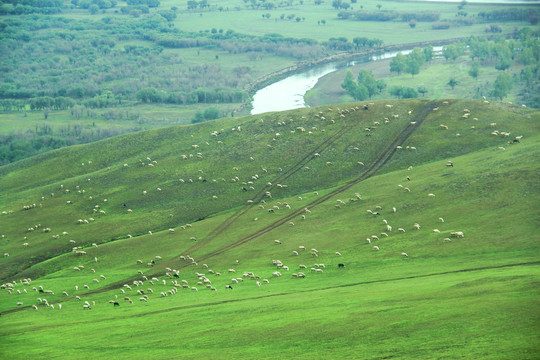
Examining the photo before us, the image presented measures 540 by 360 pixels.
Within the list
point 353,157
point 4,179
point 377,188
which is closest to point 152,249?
point 377,188

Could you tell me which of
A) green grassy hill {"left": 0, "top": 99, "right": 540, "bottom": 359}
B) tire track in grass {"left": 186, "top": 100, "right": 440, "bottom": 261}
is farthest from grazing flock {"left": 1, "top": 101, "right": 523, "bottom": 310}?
tire track in grass {"left": 186, "top": 100, "right": 440, "bottom": 261}

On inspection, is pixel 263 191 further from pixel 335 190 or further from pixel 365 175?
pixel 365 175

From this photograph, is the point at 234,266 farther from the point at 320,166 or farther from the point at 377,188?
the point at 320,166

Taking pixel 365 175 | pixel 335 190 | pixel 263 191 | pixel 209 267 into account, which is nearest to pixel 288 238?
pixel 209 267

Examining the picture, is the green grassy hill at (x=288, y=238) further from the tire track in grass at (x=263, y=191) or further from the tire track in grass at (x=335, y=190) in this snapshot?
the tire track in grass at (x=335, y=190)

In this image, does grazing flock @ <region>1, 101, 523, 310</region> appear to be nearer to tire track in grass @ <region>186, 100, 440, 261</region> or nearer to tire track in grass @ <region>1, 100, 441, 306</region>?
tire track in grass @ <region>1, 100, 441, 306</region>

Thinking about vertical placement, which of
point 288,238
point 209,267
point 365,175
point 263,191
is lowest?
point 209,267

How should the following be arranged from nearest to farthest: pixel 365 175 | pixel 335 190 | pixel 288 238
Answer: pixel 288 238
pixel 335 190
pixel 365 175

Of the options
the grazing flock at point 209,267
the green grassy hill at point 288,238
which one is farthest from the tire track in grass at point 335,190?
the grazing flock at point 209,267
